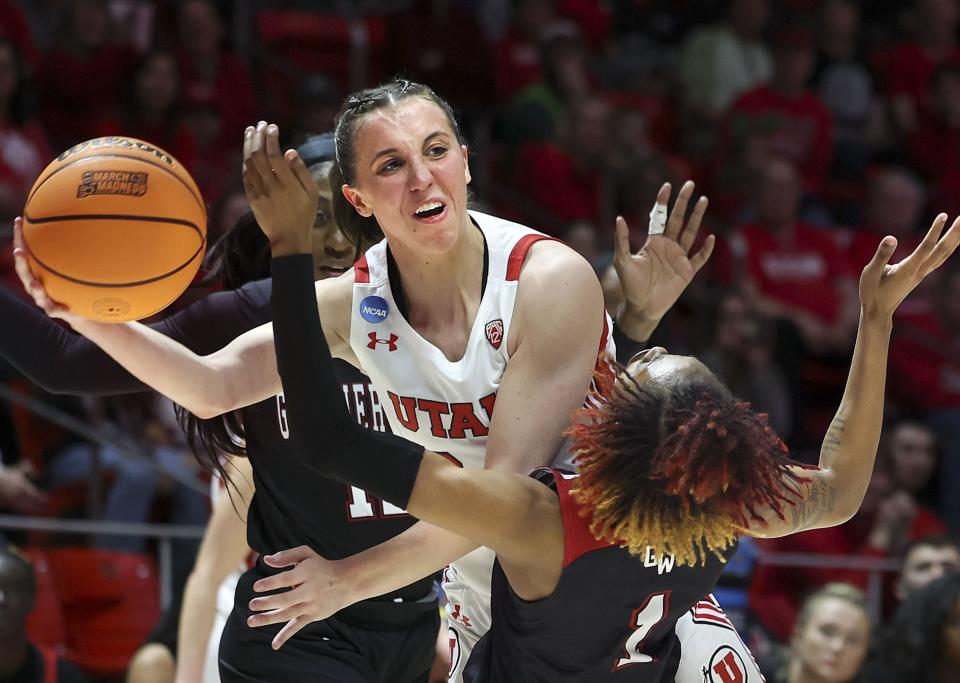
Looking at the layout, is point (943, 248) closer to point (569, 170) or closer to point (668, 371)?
point (668, 371)

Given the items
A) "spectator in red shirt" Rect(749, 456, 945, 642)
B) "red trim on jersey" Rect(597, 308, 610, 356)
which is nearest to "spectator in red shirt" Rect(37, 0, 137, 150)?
"spectator in red shirt" Rect(749, 456, 945, 642)

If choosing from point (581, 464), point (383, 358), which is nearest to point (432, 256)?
point (383, 358)

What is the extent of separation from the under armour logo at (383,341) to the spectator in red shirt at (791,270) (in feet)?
16.7

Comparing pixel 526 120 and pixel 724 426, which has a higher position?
pixel 526 120

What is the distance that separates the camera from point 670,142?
9.55 meters

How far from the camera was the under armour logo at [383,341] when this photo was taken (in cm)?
306

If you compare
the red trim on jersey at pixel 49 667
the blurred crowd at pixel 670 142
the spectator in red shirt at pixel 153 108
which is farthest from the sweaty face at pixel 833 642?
the spectator in red shirt at pixel 153 108

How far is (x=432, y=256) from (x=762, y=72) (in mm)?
7138

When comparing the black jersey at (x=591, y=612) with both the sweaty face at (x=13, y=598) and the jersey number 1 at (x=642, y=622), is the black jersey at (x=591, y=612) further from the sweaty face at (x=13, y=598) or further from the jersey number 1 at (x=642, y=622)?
the sweaty face at (x=13, y=598)

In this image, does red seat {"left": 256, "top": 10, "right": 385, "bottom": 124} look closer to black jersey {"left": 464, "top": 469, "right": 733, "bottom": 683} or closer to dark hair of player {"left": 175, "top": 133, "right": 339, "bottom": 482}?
dark hair of player {"left": 175, "top": 133, "right": 339, "bottom": 482}

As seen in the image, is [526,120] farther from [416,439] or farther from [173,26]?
[416,439]

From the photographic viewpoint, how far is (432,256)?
303 cm

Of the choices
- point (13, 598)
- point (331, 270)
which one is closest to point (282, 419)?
point (331, 270)

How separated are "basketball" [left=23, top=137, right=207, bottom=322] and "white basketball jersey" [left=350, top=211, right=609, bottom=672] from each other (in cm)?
41
